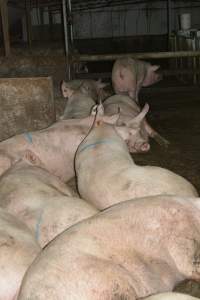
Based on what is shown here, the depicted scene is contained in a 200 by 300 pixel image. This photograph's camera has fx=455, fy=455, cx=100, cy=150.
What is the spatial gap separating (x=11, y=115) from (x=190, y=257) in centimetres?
381

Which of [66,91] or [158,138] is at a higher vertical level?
[66,91]

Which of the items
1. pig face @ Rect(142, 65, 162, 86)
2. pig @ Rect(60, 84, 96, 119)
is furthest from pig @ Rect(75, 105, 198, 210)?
pig face @ Rect(142, 65, 162, 86)

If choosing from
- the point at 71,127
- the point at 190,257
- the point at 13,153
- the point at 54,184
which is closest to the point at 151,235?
the point at 190,257

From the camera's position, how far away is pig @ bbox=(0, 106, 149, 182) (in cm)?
450

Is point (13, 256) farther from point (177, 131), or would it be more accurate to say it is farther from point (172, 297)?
point (177, 131)

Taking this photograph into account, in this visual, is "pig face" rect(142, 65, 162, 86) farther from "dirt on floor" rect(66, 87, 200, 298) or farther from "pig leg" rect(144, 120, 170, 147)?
"pig leg" rect(144, 120, 170, 147)

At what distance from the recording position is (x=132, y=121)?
17.0ft

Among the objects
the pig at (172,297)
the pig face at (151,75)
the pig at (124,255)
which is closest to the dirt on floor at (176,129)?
the pig face at (151,75)

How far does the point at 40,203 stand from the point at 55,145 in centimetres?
156

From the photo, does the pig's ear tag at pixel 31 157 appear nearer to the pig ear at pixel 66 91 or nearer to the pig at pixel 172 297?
Answer: the pig ear at pixel 66 91

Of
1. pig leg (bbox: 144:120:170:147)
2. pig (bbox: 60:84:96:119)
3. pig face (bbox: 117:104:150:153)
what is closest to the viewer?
pig face (bbox: 117:104:150:153)

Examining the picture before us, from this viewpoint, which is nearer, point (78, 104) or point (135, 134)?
point (135, 134)

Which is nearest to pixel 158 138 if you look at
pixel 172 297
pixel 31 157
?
pixel 31 157

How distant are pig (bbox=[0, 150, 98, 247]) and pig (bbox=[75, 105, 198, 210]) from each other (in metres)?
0.22
